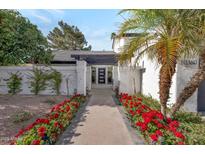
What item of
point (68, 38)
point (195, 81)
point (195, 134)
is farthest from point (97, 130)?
point (68, 38)

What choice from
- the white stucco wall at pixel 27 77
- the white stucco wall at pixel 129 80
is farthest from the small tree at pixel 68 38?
the white stucco wall at pixel 27 77

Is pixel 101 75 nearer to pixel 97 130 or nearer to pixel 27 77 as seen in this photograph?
pixel 27 77

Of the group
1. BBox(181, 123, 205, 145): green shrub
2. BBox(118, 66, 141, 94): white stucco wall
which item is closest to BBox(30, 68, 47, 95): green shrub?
BBox(118, 66, 141, 94): white stucco wall

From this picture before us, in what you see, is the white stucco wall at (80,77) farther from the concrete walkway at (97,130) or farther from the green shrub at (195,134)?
the green shrub at (195,134)

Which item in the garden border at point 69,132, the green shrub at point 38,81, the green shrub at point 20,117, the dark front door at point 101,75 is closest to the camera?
the garden border at point 69,132

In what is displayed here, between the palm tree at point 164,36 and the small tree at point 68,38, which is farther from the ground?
the small tree at point 68,38

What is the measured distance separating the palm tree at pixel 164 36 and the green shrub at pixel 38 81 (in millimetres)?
8869

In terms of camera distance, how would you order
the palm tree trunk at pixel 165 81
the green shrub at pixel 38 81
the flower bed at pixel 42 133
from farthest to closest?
1. the green shrub at pixel 38 81
2. the palm tree trunk at pixel 165 81
3. the flower bed at pixel 42 133

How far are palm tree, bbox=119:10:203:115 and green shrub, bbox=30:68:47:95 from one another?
8869mm

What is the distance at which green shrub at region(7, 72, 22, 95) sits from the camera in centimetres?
1525

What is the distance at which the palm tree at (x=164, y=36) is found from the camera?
6518mm
